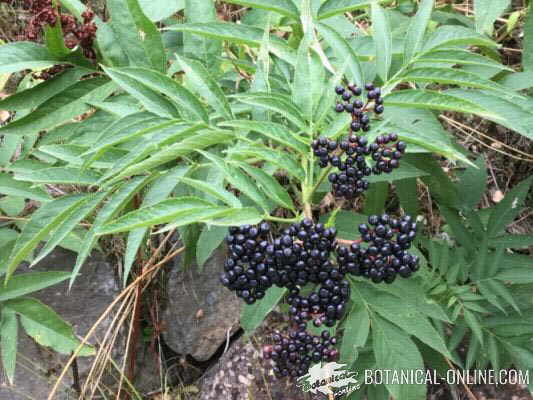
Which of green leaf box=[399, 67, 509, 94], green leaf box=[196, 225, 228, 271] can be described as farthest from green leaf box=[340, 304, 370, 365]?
green leaf box=[399, 67, 509, 94]

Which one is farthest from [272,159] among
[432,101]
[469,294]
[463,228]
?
[463,228]

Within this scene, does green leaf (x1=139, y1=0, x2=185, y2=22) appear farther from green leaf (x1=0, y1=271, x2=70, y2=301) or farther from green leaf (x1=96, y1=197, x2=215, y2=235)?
green leaf (x1=0, y1=271, x2=70, y2=301)

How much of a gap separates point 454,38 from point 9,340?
1.73 metres

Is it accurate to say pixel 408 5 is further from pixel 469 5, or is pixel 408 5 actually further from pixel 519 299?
pixel 519 299

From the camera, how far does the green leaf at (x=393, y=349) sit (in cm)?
162

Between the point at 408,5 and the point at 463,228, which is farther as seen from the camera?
the point at 408,5

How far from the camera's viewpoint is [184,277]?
3033 millimetres

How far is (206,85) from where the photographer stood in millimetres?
1454

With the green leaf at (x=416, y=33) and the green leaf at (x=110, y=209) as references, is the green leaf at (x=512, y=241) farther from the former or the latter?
the green leaf at (x=110, y=209)

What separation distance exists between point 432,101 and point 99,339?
2.18m

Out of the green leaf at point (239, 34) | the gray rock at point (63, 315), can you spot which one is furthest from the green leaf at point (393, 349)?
the gray rock at point (63, 315)

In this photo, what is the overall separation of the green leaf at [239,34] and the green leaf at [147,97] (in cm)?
17

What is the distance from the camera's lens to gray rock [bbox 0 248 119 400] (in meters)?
2.73

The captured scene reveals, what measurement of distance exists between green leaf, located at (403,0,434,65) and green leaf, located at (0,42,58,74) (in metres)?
1.03
